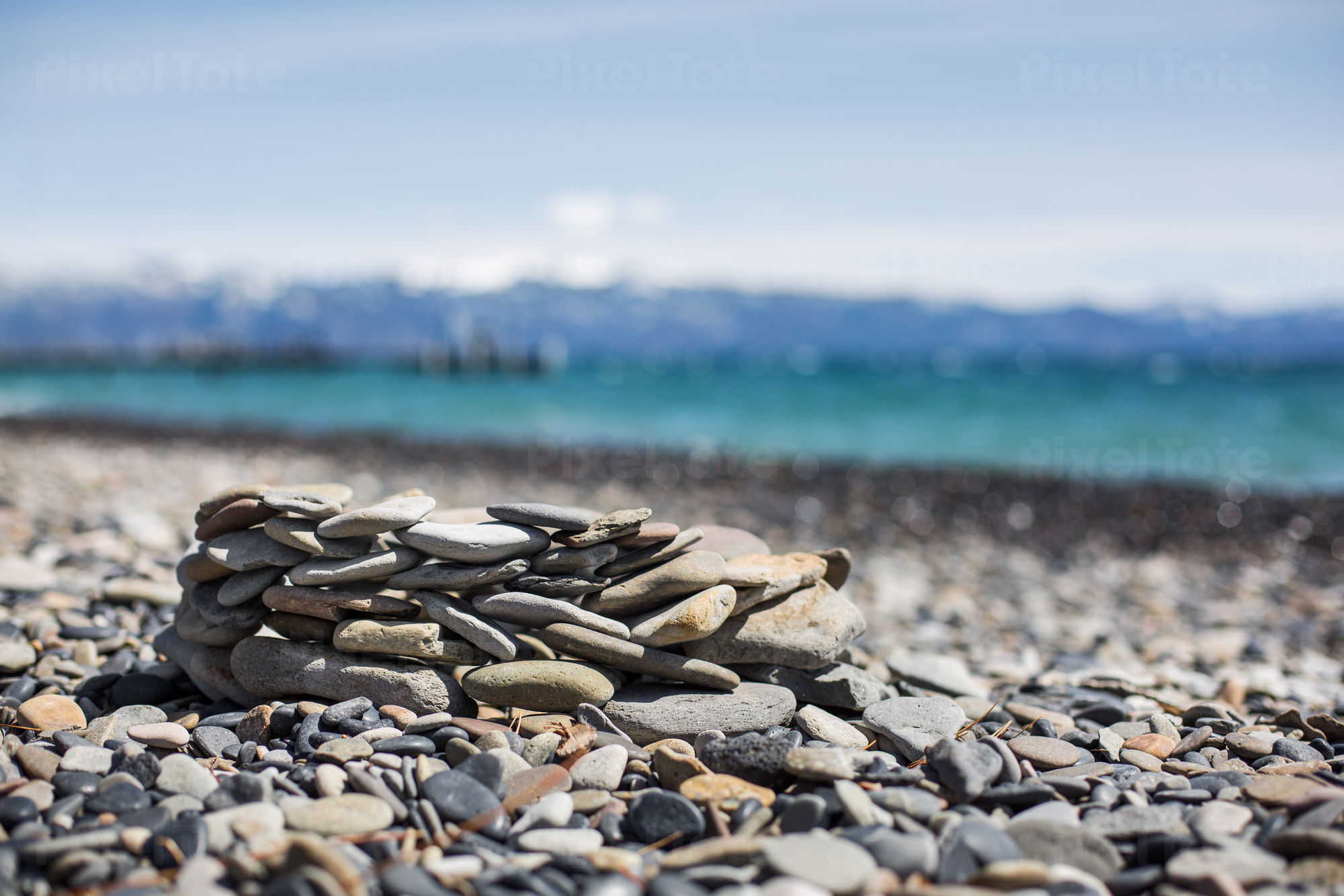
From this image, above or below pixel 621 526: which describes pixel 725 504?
below

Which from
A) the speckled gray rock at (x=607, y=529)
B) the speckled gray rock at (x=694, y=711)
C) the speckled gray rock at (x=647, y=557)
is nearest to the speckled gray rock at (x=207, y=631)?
the speckled gray rock at (x=607, y=529)

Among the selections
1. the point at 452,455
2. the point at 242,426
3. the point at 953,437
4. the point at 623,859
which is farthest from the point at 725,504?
the point at 242,426

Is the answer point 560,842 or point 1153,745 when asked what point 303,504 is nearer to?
point 560,842

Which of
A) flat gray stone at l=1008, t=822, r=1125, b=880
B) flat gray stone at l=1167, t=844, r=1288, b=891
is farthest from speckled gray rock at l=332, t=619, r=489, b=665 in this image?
flat gray stone at l=1167, t=844, r=1288, b=891

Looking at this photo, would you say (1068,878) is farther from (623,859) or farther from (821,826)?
(623,859)

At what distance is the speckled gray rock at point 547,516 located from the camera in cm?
387

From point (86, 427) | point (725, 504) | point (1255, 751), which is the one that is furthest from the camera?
point (86, 427)

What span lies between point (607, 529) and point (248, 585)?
1.67 meters

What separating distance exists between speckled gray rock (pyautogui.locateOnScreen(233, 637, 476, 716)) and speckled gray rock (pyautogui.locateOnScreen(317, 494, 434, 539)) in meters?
0.56

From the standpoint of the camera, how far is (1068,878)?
8.46 feet

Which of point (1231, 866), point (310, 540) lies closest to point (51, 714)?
point (310, 540)

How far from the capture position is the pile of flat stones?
2.62 m

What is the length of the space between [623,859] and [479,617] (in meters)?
1.52

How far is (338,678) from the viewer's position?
3.88 meters
